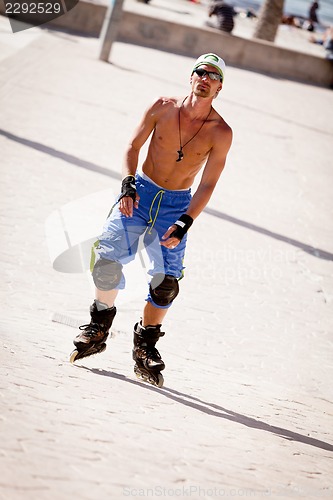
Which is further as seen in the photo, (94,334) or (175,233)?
(94,334)

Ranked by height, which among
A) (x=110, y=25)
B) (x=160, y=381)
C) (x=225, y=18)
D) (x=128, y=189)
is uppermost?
(x=128, y=189)

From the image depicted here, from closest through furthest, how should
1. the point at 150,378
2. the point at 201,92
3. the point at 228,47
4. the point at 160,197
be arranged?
the point at 201,92 < the point at 160,197 < the point at 150,378 < the point at 228,47

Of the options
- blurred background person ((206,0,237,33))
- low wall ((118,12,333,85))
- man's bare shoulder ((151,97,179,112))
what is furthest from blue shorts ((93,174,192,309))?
A: blurred background person ((206,0,237,33))

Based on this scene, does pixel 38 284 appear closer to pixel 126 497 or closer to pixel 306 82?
pixel 126 497

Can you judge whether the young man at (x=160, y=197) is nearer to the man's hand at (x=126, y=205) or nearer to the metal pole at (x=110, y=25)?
the man's hand at (x=126, y=205)

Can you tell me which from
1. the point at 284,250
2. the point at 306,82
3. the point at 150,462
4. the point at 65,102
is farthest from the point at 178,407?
the point at 306,82

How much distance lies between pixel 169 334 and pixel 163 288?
1.31 meters

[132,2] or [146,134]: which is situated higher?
[146,134]

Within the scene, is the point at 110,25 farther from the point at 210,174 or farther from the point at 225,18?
the point at 210,174

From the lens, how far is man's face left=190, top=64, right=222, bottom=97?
14.5 ft

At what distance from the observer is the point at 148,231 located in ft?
14.9

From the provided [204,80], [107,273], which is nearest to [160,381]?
[107,273]

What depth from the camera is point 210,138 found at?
4496 millimetres

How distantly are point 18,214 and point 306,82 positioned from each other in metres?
17.3
